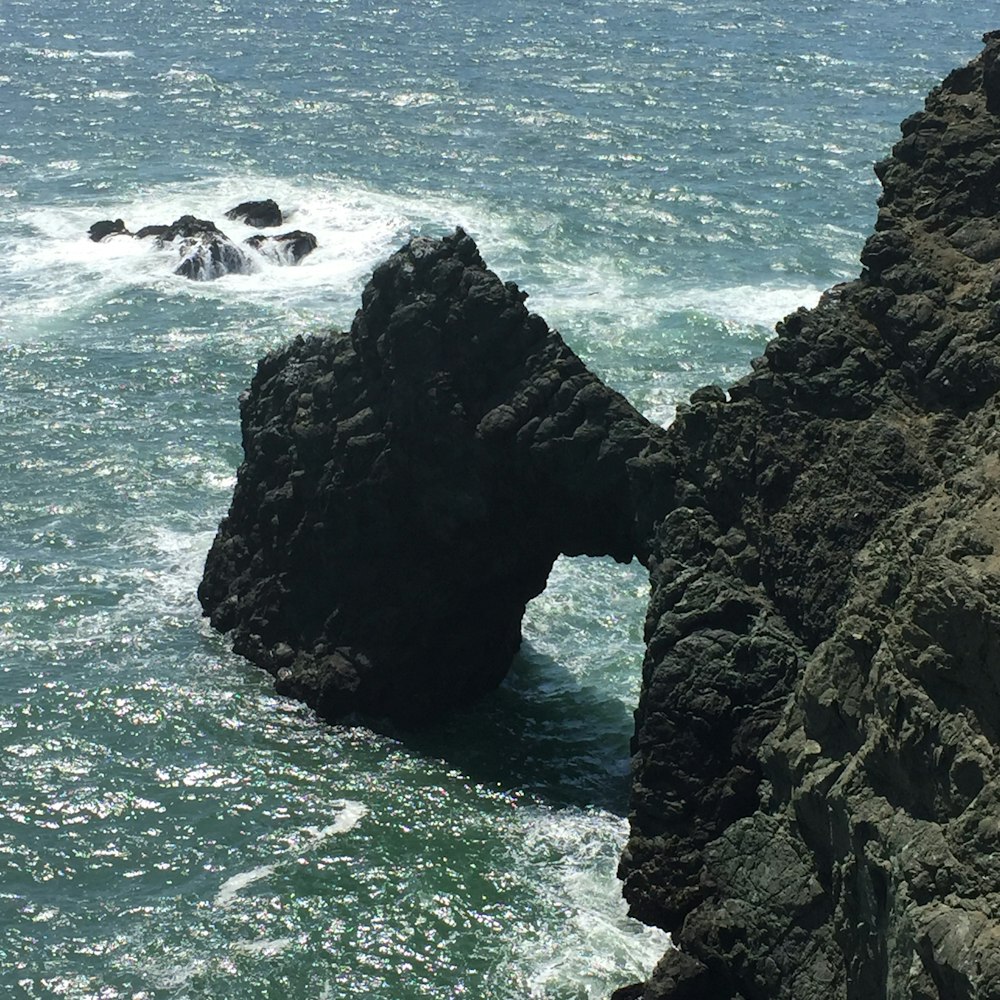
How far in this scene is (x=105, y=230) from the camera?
77625 millimetres

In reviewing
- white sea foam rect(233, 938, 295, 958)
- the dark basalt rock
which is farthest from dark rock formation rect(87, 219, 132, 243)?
white sea foam rect(233, 938, 295, 958)

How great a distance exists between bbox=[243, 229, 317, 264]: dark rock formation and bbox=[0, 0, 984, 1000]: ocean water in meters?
1.30

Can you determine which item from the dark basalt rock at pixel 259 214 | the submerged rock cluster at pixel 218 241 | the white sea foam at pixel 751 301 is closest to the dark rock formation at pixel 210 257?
the submerged rock cluster at pixel 218 241

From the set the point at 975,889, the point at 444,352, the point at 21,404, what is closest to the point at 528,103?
the point at 21,404

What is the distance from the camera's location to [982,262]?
35.8 m

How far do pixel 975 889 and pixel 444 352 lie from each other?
2120 cm

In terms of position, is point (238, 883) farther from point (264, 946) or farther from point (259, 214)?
point (259, 214)

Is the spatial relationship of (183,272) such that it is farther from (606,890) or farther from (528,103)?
(606,890)

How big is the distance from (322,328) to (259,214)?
14.3 meters

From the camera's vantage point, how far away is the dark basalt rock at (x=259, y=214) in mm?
79375

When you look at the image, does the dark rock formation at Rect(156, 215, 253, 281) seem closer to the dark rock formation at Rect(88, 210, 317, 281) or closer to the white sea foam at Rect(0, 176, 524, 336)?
the dark rock formation at Rect(88, 210, 317, 281)

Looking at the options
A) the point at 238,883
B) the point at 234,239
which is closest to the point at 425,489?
the point at 238,883

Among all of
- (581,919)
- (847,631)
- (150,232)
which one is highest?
(847,631)

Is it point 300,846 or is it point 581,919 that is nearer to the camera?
point 581,919
